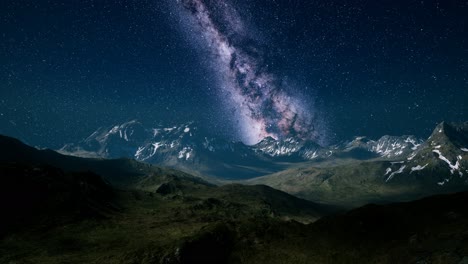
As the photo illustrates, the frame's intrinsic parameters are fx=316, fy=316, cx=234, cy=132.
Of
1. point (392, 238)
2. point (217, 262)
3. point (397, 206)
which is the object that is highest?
point (397, 206)

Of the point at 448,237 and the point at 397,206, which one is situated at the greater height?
the point at 397,206

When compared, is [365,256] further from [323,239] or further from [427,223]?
[427,223]

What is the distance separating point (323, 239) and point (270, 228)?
2369 cm

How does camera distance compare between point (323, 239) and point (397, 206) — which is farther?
point (397, 206)

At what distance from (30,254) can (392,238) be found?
133 m

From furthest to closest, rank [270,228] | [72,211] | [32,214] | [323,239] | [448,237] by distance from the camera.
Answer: [72,211] < [32,214] < [270,228] < [323,239] < [448,237]

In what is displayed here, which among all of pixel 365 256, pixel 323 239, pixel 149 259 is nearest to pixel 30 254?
pixel 149 259

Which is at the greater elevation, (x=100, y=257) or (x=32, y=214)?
(x=32, y=214)

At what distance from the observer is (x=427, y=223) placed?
347 feet

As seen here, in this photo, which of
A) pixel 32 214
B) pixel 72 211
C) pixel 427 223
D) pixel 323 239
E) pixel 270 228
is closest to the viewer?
pixel 427 223

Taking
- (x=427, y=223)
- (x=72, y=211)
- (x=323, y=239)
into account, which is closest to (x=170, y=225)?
(x=72, y=211)

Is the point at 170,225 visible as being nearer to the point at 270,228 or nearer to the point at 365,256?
the point at 270,228

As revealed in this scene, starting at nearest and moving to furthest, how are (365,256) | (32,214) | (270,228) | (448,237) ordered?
(448,237) < (365,256) < (270,228) < (32,214)

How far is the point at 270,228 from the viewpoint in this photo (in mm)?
130750
